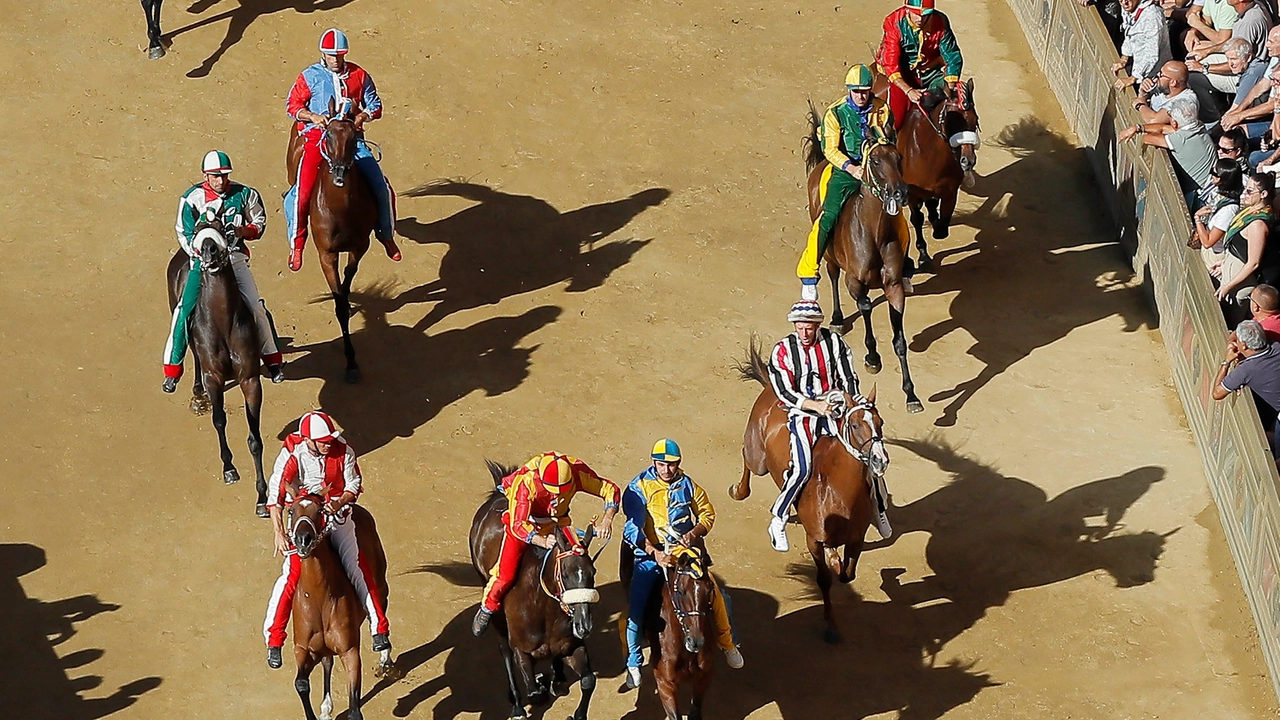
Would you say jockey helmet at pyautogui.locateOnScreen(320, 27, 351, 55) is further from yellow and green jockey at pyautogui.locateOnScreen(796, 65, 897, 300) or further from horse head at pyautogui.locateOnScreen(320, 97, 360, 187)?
yellow and green jockey at pyautogui.locateOnScreen(796, 65, 897, 300)

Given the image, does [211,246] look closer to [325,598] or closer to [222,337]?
[222,337]

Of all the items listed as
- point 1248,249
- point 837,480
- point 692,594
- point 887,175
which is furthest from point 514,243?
point 692,594

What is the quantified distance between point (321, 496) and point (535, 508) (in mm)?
1600

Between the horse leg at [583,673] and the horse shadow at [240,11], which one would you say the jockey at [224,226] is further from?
the horse shadow at [240,11]

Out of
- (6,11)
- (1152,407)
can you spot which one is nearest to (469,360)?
(1152,407)

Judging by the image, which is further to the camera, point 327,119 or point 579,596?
point 327,119

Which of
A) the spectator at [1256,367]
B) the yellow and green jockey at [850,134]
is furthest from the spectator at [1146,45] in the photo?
the spectator at [1256,367]

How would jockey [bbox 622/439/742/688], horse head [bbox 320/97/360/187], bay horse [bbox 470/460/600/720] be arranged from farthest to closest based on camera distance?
1. horse head [bbox 320/97/360/187]
2. jockey [bbox 622/439/742/688]
3. bay horse [bbox 470/460/600/720]

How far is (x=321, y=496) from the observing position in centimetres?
1231

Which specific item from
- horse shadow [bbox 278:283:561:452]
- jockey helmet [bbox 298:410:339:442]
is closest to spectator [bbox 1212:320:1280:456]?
horse shadow [bbox 278:283:561:452]

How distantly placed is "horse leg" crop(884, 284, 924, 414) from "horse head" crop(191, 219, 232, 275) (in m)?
6.47

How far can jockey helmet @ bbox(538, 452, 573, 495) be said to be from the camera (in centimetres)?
1233

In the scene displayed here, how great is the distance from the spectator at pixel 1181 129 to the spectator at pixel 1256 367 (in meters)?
3.14

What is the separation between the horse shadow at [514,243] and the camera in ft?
61.6
